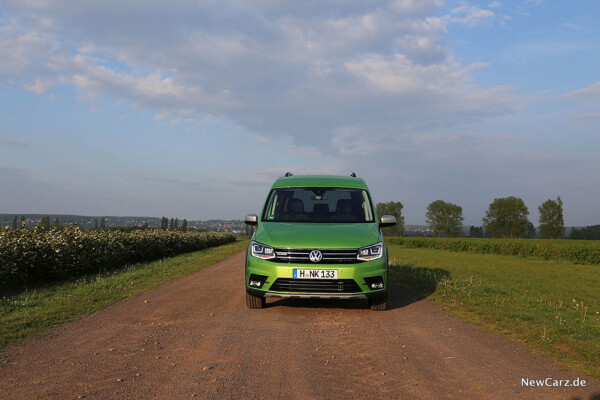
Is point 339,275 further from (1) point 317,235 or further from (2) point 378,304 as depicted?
(2) point 378,304

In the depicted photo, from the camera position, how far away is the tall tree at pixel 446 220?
124 metres

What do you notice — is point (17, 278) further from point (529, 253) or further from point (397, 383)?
point (529, 253)

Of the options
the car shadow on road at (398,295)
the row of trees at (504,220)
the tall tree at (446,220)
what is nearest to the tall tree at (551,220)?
the row of trees at (504,220)

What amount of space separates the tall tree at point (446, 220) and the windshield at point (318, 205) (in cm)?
12297

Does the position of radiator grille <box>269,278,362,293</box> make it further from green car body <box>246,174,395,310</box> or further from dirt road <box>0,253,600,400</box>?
dirt road <box>0,253,600,400</box>

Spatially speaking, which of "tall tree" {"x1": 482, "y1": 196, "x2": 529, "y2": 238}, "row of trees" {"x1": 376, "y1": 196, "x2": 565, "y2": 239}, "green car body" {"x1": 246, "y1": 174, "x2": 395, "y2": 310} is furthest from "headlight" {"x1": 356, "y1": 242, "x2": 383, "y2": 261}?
"tall tree" {"x1": 482, "y1": 196, "x2": 529, "y2": 238}

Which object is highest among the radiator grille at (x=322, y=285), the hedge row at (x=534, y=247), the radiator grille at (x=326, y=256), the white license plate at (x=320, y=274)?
the radiator grille at (x=326, y=256)

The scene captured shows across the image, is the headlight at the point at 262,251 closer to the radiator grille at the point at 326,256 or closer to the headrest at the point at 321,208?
the radiator grille at the point at 326,256

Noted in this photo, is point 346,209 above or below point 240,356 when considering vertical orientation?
above

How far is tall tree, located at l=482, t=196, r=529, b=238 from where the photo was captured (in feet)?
363

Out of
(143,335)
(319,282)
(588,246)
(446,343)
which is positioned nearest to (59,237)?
(143,335)

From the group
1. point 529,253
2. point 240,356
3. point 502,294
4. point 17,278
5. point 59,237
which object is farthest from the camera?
point 529,253

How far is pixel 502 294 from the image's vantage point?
9641 millimetres

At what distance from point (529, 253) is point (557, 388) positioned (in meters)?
42.6
